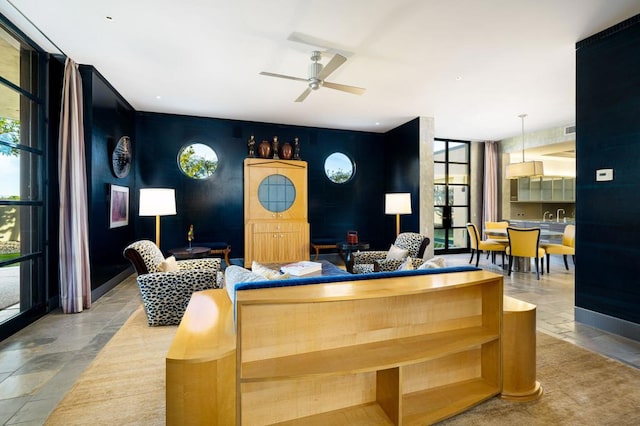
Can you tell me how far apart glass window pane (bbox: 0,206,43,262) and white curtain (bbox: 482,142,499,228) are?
899 centimetres

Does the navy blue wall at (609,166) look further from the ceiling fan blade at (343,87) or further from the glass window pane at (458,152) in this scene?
the glass window pane at (458,152)

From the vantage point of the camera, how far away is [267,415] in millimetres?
1639

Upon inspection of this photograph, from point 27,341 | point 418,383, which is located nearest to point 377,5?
point 418,383

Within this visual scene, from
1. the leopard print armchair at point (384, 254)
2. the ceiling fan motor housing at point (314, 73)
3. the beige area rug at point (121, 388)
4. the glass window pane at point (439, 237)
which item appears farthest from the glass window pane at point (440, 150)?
the beige area rug at point (121, 388)

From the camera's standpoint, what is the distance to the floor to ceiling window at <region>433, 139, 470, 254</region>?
26.5 feet

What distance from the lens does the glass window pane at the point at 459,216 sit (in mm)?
8258

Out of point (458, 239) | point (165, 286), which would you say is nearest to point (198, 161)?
point (165, 286)

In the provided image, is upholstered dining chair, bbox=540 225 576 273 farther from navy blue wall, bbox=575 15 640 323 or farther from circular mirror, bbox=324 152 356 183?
circular mirror, bbox=324 152 356 183

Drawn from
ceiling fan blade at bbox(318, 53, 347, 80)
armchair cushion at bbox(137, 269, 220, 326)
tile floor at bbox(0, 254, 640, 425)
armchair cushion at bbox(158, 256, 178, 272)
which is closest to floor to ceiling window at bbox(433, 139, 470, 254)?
tile floor at bbox(0, 254, 640, 425)

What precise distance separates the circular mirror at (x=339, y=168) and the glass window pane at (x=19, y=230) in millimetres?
5049

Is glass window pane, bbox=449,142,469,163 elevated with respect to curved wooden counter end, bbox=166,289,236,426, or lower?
elevated

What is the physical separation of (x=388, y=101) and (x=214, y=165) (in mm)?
3618

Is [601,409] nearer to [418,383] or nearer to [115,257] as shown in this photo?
[418,383]

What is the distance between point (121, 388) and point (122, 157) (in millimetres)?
3998
